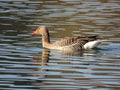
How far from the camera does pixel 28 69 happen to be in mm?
16766

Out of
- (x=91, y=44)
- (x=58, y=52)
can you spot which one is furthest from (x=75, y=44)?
(x=58, y=52)

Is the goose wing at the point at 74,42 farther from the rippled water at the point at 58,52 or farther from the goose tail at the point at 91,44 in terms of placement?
the rippled water at the point at 58,52

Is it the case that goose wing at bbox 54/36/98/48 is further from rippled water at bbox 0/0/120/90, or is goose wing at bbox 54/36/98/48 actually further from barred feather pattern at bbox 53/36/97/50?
rippled water at bbox 0/0/120/90

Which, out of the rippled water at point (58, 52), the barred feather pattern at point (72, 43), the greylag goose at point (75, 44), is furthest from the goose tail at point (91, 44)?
the rippled water at point (58, 52)

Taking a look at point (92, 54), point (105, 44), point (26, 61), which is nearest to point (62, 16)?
point (105, 44)

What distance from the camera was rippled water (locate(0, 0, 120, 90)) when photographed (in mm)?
15094

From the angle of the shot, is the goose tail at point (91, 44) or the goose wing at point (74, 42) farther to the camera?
the goose wing at point (74, 42)

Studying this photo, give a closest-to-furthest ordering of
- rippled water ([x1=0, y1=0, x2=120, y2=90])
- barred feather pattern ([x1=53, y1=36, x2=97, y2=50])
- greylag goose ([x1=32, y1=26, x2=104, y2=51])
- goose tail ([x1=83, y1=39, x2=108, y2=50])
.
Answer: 1. rippled water ([x1=0, y1=0, x2=120, y2=90])
2. goose tail ([x1=83, y1=39, x2=108, y2=50])
3. greylag goose ([x1=32, y1=26, x2=104, y2=51])
4. barred feather pattern ([x1=53, y1=36, x2=97, y2=50])

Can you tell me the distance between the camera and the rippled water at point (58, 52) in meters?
15.1

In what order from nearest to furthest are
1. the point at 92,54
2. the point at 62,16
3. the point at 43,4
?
the point at 92,54
the point at 62,16
the point at 43,4

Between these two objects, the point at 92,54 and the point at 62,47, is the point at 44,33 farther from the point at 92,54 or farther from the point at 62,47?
the point at 92,54

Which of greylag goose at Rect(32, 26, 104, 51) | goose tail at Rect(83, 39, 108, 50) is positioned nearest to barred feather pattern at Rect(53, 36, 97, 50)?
greylag goose at Rect(32, 26, 104, 51)

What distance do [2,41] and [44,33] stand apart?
1564mm

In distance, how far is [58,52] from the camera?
20656 millimetres
